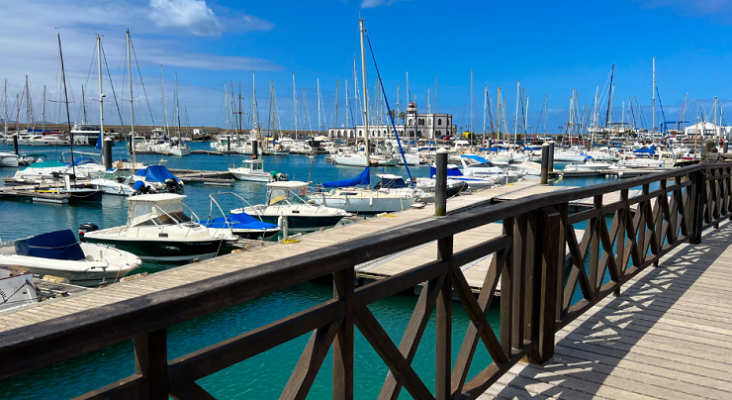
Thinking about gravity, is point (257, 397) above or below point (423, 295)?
below

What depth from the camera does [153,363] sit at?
1452 mm

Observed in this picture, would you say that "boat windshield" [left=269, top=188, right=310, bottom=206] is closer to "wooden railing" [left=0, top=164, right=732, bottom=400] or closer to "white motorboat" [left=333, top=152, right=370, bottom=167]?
"wooden railing" [left=0, top=164, right=732, bottom=400]

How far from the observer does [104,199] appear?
3309 cm

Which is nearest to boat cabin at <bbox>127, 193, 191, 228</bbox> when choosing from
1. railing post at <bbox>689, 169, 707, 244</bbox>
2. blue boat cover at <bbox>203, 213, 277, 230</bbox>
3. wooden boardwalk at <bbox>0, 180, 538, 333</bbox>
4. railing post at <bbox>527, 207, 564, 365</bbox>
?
blue boat cover at <bbox>203, 213, 277, 230</bbox>

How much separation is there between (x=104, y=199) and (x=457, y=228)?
3489 cm

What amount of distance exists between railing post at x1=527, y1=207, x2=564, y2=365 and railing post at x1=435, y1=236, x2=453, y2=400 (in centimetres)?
113

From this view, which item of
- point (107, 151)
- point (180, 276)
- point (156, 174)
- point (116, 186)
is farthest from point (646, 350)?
point (107, 151)

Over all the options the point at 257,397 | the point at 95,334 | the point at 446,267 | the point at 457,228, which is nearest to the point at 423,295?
the point at 446,267

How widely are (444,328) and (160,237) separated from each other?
1478 cm

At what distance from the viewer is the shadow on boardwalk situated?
11.5ft

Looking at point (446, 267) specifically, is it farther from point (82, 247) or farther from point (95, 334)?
point (82, 247)

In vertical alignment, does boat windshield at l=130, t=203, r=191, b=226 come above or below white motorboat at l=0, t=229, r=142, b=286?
above

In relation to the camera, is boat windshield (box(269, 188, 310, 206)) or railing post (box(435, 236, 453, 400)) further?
boat windshield (box(269, 188, 310, 206))

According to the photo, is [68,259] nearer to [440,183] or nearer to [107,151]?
[440,183]
